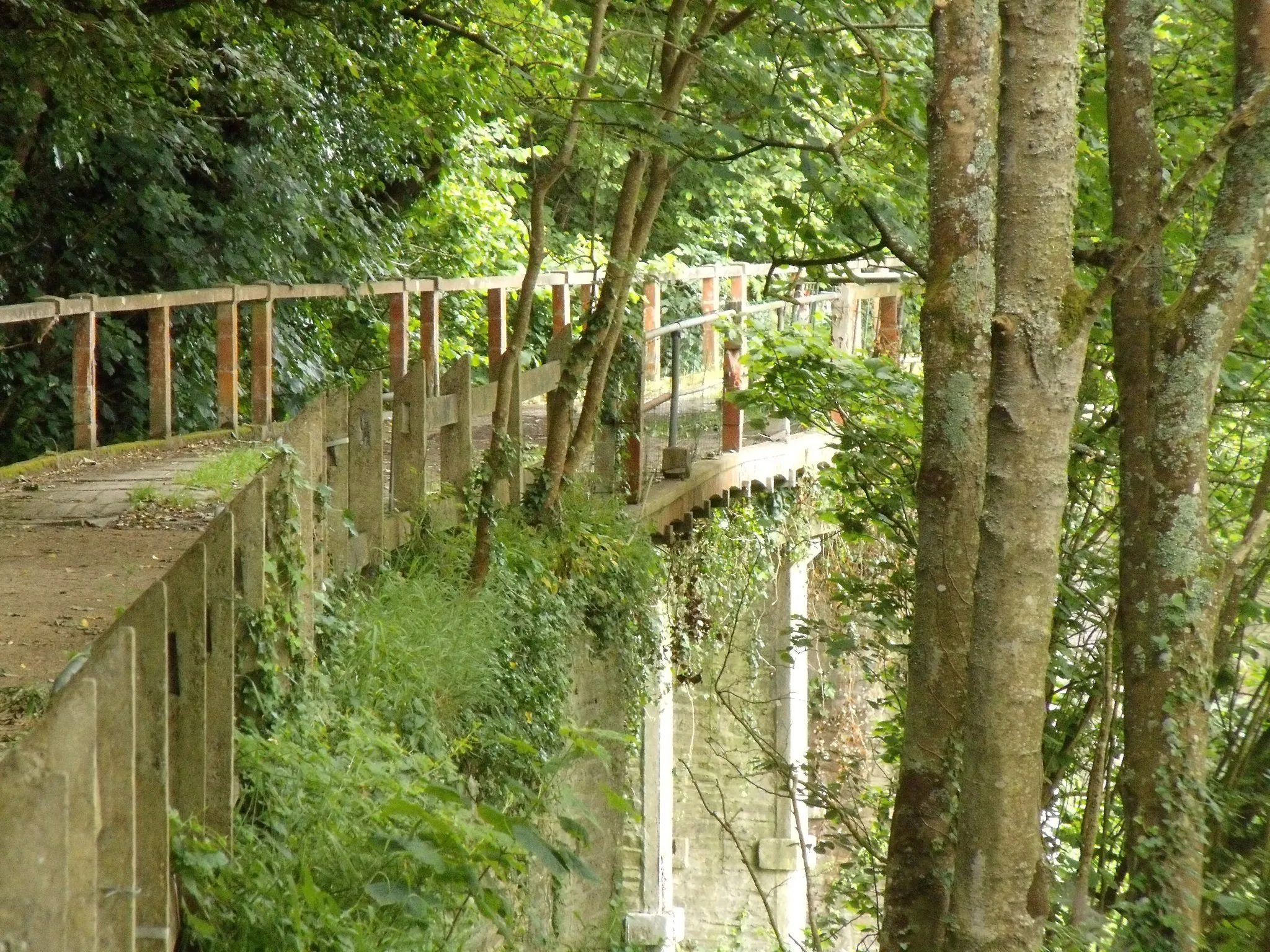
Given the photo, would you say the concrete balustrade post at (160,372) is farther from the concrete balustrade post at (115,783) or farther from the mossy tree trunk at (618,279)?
the concrete balustrade post at (115,783)

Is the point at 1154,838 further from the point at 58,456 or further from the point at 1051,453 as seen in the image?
the point at 58,456

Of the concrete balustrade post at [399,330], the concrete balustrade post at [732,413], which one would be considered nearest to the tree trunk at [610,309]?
the concrete balustrade post at [732,413]

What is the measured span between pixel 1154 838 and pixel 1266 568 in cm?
121

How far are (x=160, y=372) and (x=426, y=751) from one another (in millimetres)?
4617

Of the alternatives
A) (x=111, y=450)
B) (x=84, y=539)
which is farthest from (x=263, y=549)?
(x=111, y=450)

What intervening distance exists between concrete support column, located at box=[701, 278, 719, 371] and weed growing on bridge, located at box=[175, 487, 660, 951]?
15.2ft

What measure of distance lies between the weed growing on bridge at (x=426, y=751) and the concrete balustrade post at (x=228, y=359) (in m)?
2.61

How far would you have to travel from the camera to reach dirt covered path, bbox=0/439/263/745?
14.1ft

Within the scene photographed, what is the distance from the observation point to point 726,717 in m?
13.2

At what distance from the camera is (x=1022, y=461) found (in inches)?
118

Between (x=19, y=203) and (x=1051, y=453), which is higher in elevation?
(x=19, y=203)

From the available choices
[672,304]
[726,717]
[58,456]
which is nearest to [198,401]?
[58,456]

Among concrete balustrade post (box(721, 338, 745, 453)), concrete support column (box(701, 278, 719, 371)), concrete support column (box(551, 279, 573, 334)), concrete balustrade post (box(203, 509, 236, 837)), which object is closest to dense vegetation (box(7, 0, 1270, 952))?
concrete balustrade post (box(203, 509, 236, 837))

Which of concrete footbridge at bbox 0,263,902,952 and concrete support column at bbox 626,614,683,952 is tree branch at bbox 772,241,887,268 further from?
concrete support column at bbox 626,614,683,952
